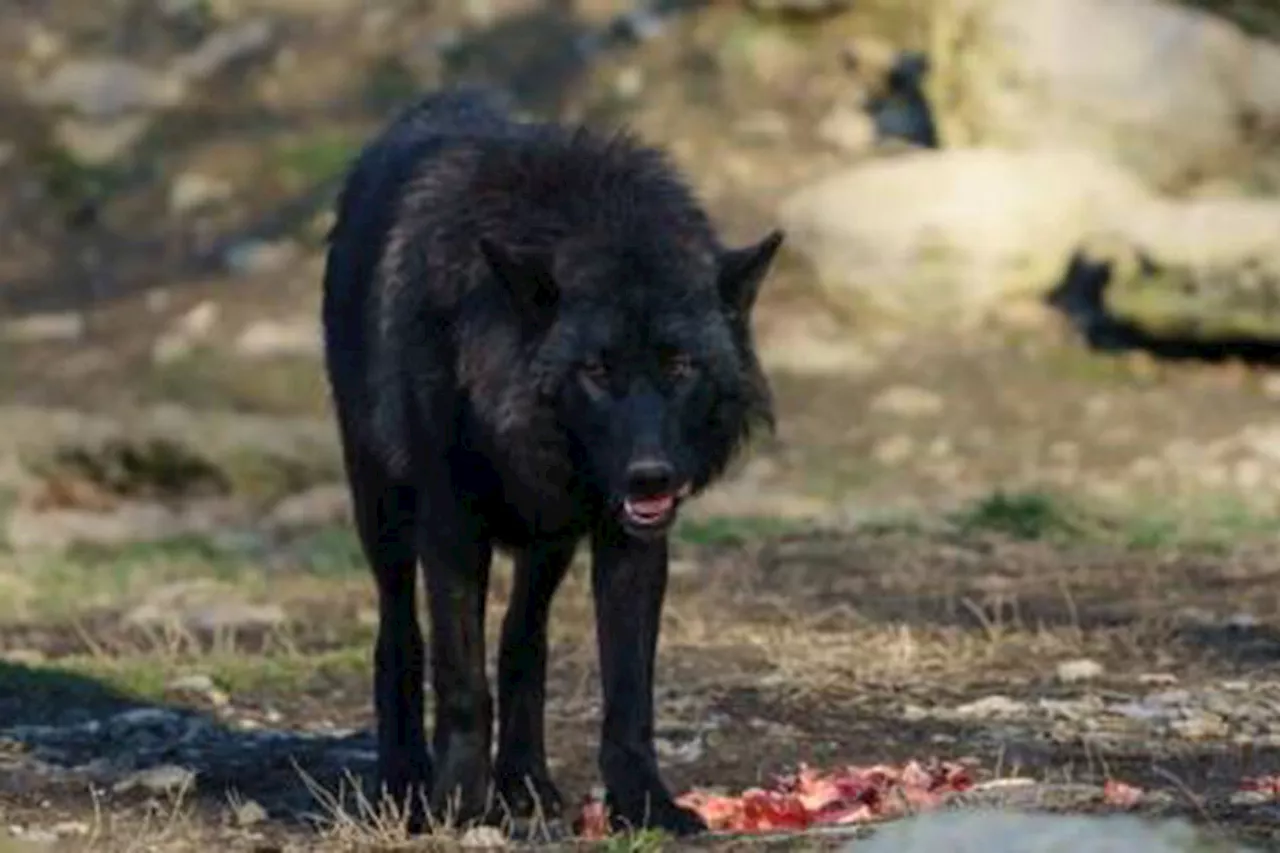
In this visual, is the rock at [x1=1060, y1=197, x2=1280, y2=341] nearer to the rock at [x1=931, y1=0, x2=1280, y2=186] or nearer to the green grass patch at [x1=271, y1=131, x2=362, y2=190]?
the rock at [x1=931, y1=0, x2=1280, y2=186]

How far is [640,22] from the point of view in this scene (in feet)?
69.0

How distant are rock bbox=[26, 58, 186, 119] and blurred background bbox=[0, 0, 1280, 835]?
0.04m

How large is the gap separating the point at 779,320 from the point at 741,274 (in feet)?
32.9

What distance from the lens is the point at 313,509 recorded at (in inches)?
583

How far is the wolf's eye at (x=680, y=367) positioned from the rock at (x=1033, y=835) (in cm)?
161

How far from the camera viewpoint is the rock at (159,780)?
26.9 feet

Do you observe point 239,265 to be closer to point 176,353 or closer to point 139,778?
point 176,353

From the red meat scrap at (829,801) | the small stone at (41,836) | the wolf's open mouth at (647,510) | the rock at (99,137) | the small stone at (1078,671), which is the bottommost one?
the small stone at (1078,671)

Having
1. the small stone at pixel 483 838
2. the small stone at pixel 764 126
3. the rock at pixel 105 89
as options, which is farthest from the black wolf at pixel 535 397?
the rock at pixel 105 89

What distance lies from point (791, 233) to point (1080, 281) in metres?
1.61

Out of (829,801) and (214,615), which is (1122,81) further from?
(829,801)

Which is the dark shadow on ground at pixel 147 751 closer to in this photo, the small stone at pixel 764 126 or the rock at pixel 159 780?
the rock at pixel 159 780

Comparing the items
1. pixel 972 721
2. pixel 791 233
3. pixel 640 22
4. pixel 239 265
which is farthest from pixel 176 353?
pixel 972 721

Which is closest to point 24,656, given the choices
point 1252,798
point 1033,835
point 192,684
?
point 192,684
